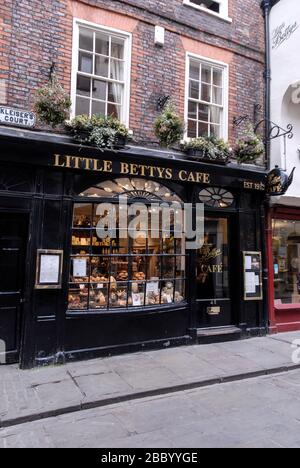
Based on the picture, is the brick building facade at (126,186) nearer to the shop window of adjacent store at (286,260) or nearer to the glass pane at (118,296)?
the glass pane at (118,296)

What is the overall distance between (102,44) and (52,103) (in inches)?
81.0

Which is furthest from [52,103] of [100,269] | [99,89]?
[100,269]

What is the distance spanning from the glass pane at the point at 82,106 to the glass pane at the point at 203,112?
2621 mm

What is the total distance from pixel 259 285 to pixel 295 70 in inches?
200

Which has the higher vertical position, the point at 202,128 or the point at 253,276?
the point at 202,128

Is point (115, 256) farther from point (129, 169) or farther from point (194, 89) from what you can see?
point (194, 89)

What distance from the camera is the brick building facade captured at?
256 inches

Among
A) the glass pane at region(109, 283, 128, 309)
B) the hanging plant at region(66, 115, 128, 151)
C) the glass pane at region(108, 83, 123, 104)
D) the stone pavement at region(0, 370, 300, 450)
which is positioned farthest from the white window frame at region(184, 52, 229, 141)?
the stone pavement at region(0, 370, 300, 450)

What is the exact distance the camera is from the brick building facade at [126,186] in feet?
21.3

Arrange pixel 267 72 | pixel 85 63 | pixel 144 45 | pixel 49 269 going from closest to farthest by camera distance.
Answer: pixel 49 269, pixel 85 63, pixel 144 45, pixel 267 72

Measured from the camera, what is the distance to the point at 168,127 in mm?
7367
